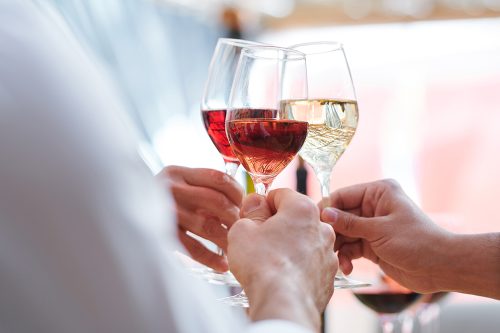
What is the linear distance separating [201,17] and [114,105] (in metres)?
6.06

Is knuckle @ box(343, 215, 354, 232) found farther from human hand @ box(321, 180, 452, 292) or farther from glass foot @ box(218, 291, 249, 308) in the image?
glass foot @ box(218, 291, 249, 308)

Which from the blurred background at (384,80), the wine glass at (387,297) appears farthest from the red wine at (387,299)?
the blurred background at (384,80)

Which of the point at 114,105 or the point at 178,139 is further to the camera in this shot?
the point at 178,139

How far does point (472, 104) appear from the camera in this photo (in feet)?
22.3

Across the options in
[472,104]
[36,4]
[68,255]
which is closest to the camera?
[68,255]

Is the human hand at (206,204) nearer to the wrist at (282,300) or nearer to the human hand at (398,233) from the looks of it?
the human hand at (398,233)

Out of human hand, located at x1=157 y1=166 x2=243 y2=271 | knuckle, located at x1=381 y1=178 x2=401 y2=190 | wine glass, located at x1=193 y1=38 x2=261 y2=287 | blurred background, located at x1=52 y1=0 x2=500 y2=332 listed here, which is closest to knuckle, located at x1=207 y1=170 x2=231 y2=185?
human hand, located at x1=157 y1=166 x2=243 y2=271

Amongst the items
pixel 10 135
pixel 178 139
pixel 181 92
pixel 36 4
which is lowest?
pixel 178 139

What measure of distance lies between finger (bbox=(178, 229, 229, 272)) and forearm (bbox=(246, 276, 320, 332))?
0.52m

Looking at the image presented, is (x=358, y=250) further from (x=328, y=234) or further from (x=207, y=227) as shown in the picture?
(x=328, y=234)

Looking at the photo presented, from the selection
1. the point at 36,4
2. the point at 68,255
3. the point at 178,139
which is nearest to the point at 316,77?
the point at 36,4

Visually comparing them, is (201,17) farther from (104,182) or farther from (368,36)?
(104,182)

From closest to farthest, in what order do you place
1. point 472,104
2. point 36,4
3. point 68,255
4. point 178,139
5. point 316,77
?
point 68,255, point 36,4, point 316,77, point 178,139, point 472,104

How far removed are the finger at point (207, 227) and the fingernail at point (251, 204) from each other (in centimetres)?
43
